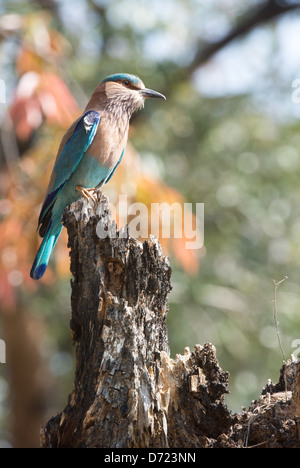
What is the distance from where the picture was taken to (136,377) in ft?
7.93

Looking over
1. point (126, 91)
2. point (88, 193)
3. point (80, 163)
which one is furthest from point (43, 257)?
point (126, 91)

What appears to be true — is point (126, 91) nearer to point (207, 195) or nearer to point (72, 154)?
point (72, 154)

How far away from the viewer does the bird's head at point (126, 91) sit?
400cm

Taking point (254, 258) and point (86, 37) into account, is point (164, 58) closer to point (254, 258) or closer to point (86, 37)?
point (86, 37)

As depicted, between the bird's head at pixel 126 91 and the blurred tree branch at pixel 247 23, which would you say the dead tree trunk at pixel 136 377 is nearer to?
the bird's head at pixel 126 91

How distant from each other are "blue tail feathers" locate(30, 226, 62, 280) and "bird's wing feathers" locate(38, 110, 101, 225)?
0.11 metres

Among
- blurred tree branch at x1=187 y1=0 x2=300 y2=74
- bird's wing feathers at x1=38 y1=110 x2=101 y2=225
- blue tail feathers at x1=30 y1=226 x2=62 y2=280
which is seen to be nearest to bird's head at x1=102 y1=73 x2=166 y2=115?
bird's wing feathers at x1=38 y1=110 x2=101 y2=225

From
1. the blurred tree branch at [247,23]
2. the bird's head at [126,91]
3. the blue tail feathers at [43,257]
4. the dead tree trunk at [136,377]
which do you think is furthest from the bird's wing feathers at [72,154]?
the blurred tree branch at [247,23]

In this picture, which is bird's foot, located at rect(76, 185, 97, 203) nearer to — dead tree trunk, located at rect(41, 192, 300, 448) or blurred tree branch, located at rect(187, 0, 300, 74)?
dead tree trunk, located at rect(41, 192, 300, 448)

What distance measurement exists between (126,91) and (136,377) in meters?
2.20

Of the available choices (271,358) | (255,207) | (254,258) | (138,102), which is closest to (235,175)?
(255,207)
